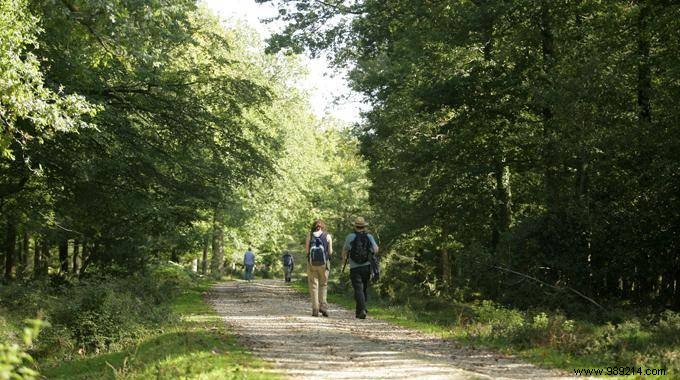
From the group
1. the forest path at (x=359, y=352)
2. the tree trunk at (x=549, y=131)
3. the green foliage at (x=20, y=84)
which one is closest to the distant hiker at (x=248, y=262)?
the tree trunk at (x=549, y=131)

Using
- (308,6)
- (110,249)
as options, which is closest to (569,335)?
(308,6)

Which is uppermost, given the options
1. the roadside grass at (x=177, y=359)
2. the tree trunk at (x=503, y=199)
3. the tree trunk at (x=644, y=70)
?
the tree trunk at (x=644, y=70)

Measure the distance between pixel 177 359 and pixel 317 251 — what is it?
20.0ft

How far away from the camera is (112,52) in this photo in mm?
14414

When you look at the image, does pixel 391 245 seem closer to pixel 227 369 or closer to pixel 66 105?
pixel 66 105

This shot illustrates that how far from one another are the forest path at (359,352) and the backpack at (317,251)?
48.5 inches

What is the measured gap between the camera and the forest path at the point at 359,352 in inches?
332

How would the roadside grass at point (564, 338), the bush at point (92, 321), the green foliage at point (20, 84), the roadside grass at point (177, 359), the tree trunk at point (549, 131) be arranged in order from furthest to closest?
1. the tree trunk at point (549, 131)
2. the bush at point (92, 321)
3. the green foliage at point (20, 84)
4. the roadside grass at point (564, 338)
5. the roadside grass at point (177, 359)

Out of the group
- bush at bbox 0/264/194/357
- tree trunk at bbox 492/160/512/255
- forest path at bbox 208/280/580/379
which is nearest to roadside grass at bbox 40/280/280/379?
forest path at bbox 208/280/580/379

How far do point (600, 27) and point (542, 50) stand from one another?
7.89 ft

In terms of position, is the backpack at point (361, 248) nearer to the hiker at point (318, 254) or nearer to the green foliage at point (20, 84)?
the hiker at point (318, 254)

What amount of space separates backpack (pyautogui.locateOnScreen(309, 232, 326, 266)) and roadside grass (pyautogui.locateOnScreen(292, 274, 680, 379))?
220 cm

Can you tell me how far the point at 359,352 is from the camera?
10.2 metres

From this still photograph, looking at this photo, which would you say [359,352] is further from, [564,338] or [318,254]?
[318,254]
